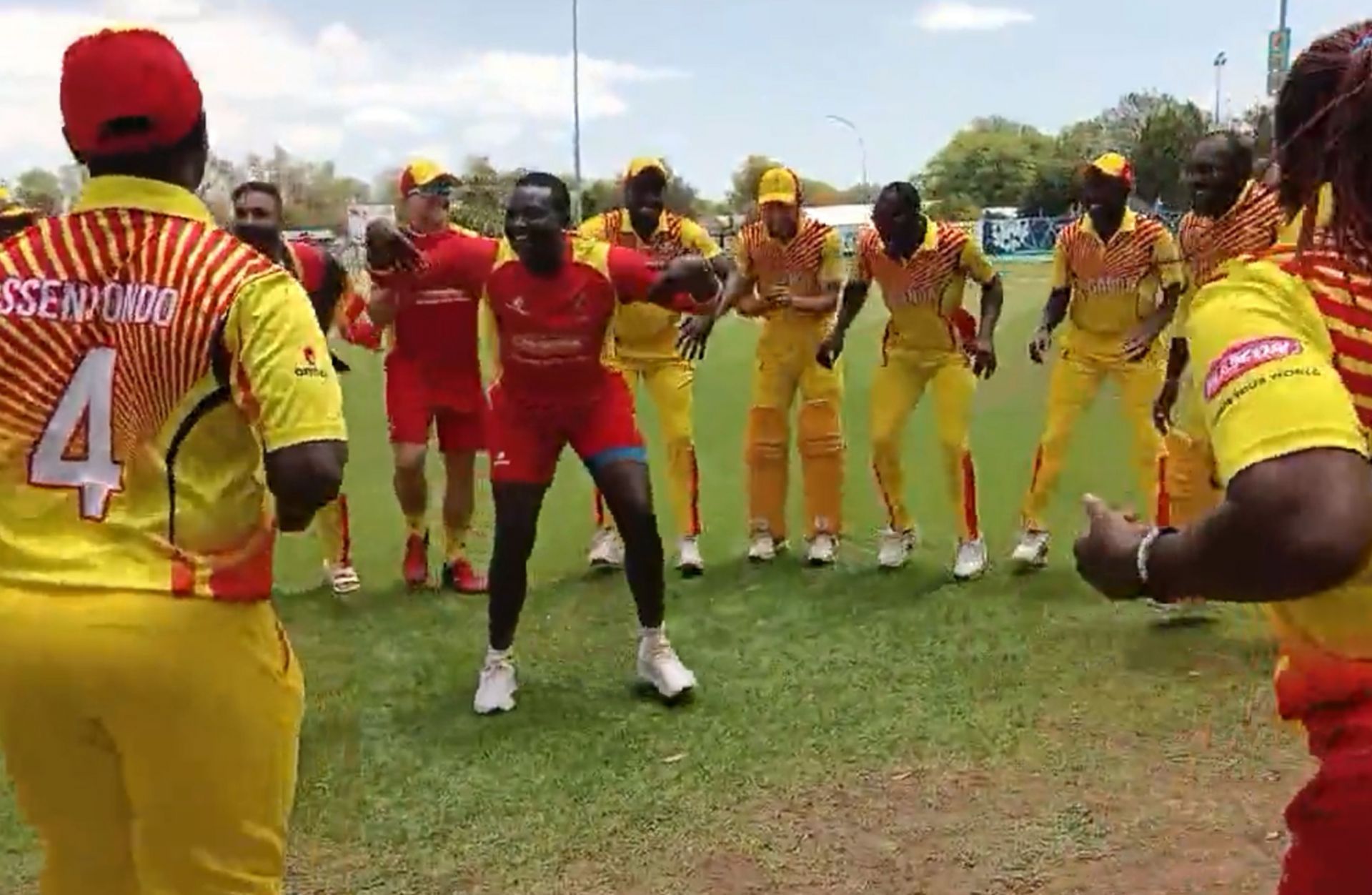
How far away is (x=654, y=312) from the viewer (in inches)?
318

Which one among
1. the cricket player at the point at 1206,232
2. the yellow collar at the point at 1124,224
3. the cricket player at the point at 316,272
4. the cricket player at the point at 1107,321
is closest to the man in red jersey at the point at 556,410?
the cricket player at the point at 316,272

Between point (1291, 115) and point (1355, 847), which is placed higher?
point (1291, 115)

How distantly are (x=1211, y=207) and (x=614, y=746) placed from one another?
3600mm

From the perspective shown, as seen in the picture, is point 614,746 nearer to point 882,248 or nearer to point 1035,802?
point 1035,802

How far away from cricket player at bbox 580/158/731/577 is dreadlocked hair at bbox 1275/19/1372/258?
241 inches

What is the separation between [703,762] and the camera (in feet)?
16.6

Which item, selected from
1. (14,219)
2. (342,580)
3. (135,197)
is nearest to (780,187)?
(342,580)

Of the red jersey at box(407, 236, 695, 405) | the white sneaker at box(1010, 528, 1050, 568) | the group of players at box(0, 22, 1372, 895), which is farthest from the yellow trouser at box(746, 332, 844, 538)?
the group of players at box(0, 22, 1372, 895)

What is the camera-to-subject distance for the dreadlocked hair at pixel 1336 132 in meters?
1.72

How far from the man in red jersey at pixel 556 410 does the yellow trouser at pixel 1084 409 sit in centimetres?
267

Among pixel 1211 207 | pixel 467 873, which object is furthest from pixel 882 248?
pixel 467 873

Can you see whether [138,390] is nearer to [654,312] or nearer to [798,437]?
[654,312]

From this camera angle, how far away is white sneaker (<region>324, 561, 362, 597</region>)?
300 inches

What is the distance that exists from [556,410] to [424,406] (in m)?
2.11
